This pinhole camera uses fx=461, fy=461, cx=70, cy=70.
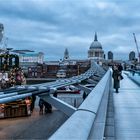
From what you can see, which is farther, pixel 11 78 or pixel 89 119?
pixel 11 78

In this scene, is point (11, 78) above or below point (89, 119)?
below

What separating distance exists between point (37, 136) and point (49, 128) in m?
5.40

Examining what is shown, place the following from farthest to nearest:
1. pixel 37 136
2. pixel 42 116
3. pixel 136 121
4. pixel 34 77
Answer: pixel 34 77, pixel 42 116, pixel 37 136, pixel 136 121

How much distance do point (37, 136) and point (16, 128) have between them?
4919mm

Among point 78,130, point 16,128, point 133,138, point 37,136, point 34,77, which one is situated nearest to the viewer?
point 78,130

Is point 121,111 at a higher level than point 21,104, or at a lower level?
higher

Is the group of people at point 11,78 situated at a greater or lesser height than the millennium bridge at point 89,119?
lesser

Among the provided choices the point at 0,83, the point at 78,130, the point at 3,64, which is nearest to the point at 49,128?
the point at 0,83

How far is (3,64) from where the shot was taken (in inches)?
2286

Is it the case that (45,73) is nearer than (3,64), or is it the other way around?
(3,64)

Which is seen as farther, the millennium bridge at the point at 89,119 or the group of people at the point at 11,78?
the group of people at the point at 11,78

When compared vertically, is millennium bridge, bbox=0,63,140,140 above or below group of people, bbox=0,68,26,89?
above

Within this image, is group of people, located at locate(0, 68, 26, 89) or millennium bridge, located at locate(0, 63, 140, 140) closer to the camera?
millennium bridge, located at locate(0, 63, 140, 140)

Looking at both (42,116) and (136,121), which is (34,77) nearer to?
(42,116)
